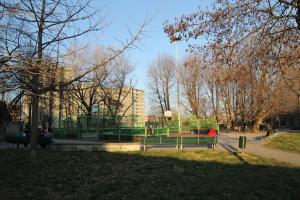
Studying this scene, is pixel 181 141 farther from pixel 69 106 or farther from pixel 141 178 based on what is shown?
pixel 69 106

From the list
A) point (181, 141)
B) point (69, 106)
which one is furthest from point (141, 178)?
point (181, 141)

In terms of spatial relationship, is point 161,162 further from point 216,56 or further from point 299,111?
point 299,111

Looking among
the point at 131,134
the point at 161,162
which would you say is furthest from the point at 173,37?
the point at 131,134

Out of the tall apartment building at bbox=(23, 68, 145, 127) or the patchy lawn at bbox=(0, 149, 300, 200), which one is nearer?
the tall apartment building at bbox=(23, 68, 145, 127)

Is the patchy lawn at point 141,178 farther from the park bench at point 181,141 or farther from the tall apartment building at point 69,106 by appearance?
the park bench at point 181,141

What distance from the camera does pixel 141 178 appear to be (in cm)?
1305

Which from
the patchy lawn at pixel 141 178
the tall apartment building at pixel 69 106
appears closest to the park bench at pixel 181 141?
the tall apartment building at pixel 69 106

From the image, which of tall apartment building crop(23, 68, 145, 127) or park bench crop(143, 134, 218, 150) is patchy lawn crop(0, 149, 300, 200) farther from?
park bench crop(143, 134, 218, 150)

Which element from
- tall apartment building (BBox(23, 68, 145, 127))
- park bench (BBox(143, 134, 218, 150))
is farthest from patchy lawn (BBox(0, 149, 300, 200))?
park bench (BBox(143, 134, 218, 150))

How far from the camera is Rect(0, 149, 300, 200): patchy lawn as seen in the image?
10.9 metres

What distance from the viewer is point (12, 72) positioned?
7.11 metres

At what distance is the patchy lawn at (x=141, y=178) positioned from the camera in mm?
10930

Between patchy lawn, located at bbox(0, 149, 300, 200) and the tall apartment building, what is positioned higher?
the tall apartment building

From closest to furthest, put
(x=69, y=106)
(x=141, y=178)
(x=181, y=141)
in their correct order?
(x=69, y=106) → (x=141, y=178) → (x=181, y=141)
